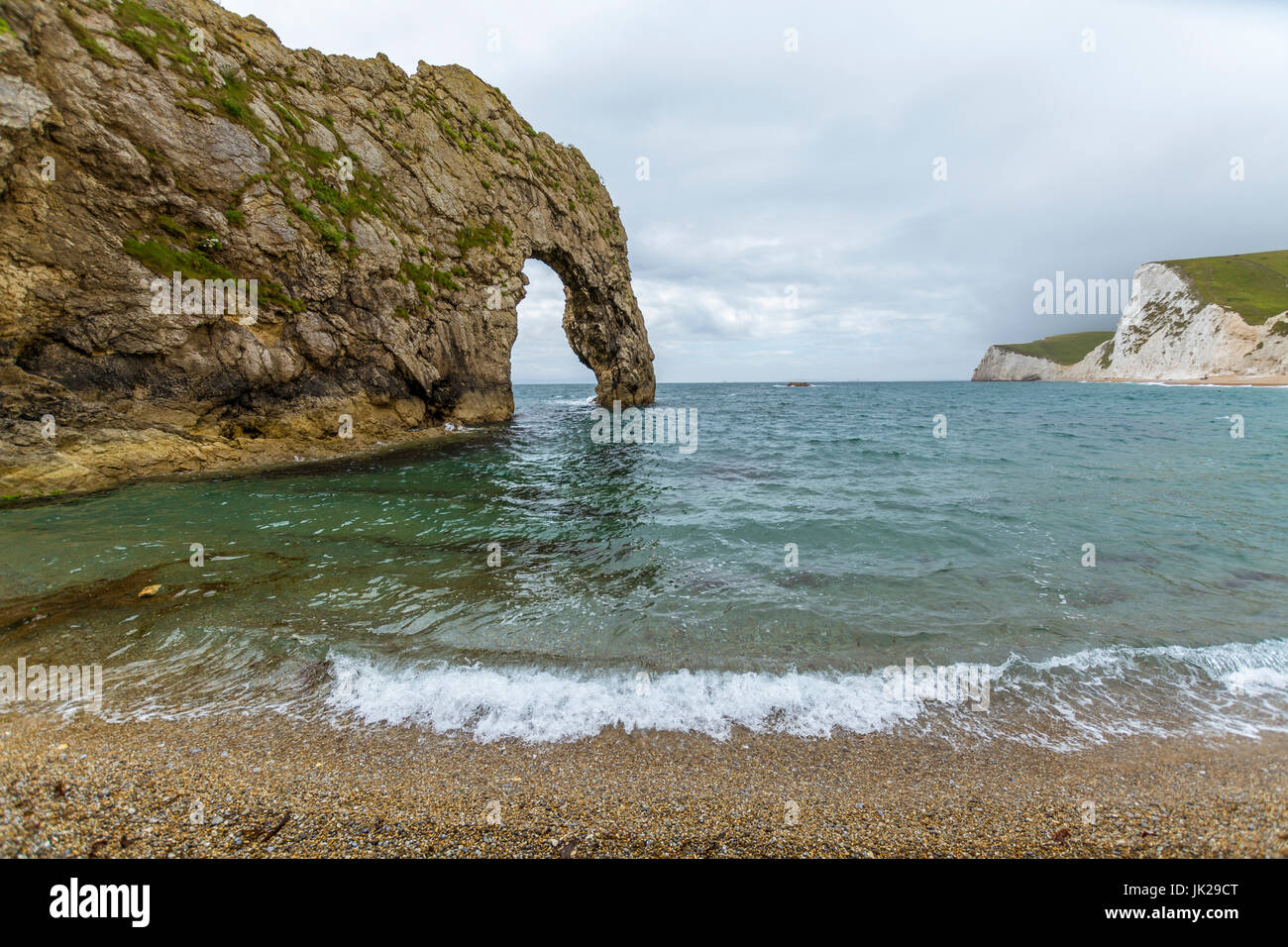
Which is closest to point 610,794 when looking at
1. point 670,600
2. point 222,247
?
point 670,600

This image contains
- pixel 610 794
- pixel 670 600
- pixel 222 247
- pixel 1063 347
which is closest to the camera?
pixel 610 794

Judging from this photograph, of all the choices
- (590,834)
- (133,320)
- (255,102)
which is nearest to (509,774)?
(590,834)

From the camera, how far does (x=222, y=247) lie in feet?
70.2

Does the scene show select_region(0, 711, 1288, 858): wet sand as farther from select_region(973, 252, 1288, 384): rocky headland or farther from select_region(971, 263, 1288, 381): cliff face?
select_region(971, 263, 1288, 381): cliff face

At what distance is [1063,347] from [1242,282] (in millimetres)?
73489

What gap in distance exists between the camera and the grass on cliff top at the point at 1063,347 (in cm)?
16438

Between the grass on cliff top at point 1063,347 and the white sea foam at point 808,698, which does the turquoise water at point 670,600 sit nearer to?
the white sea foam at point 808,698

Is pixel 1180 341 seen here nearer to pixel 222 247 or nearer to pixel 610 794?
pixel 610 794

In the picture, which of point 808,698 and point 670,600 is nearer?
point 808,698

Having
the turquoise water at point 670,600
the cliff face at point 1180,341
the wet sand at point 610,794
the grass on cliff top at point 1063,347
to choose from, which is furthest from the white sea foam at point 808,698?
the grass on cliff top at point 1063,347
